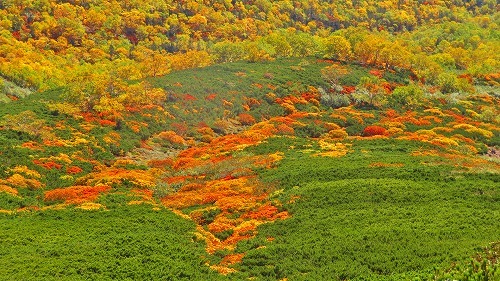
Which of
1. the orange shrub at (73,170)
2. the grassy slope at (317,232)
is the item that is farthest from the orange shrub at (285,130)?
the orange shrub at (73,170)

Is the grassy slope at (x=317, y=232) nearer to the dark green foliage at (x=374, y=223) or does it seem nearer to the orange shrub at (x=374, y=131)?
the dark green foliage at (x=374, y=223)

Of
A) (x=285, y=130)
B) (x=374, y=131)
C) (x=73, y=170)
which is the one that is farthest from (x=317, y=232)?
(x=374, y=131)

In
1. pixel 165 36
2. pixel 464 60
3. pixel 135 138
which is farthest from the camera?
pixel 165 36

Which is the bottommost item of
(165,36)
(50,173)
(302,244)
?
(165,36)

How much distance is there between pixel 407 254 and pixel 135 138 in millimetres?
47001

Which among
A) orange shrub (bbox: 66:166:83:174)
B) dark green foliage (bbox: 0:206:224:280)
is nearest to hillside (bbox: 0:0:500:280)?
dark green foliage (bbox: 0:206:224:280)

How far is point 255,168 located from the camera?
48156 mm

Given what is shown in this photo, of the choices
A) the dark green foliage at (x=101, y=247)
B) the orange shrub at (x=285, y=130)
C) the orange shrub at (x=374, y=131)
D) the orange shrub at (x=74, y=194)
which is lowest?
the orange shrub at (x=285, y=130)

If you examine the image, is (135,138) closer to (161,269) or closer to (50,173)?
(50,173)

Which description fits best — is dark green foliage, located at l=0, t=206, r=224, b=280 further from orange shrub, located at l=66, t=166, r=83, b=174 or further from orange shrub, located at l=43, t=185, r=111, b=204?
orange shrub, located at l=66, t=166, r=83, b=174

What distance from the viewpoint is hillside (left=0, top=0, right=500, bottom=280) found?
26.8 m

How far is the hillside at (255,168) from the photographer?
88.0ft

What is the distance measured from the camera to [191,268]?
26703mm

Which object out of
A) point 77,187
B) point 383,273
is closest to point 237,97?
point 77,187
